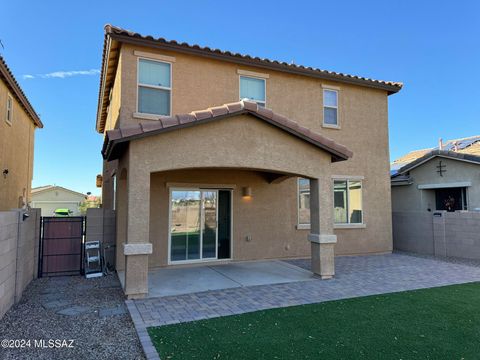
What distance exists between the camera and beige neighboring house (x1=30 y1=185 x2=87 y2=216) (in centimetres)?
4403

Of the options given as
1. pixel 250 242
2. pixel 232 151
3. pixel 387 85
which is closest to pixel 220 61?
pixel 232 151

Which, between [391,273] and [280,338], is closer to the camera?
[280,338]

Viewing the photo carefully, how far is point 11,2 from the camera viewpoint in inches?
569

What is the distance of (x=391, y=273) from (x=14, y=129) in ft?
58.5

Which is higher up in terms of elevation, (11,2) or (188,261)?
(11,2)

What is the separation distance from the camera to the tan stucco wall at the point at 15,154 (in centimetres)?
1451

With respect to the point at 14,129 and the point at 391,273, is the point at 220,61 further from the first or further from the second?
the point at 14,129

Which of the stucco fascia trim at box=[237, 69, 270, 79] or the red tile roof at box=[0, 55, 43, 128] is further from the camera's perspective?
the red tile roof at box=[0, 55, 43, 128]

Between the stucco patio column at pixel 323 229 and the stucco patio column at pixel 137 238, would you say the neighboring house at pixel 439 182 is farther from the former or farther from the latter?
the stucco patio column at pixel 137 238

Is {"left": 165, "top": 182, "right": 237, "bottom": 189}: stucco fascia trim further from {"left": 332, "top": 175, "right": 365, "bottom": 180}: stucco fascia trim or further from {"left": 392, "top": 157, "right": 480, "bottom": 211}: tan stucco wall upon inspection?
{"left": 392, "top": 157, "right": 480, "bottom": 211}: tan stucco wall

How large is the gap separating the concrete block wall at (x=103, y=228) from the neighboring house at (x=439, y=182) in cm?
1432

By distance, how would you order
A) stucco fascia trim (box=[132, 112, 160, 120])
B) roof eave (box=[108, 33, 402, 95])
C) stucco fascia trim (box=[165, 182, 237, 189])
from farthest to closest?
stucco fascia trim (box=[165, 182, 237, 189]) < stucco fascia trim (box=[132, 112, 160, 120]) < roof eave (box=[108, 33, 402, 95])

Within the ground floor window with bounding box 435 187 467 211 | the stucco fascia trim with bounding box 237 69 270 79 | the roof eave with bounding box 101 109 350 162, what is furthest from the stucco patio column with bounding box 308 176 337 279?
the ground floor window with bounding box 435 187 467 211

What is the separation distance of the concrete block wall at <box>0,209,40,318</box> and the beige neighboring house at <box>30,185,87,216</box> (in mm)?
37651
